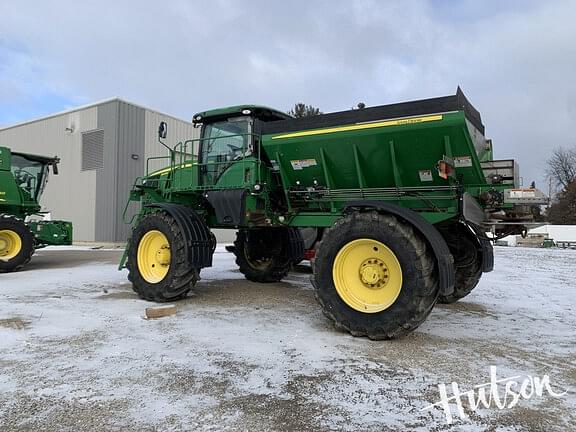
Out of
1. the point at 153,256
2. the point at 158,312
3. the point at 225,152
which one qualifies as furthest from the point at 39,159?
the point at 158,312

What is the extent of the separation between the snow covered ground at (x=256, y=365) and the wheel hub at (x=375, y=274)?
66 cm

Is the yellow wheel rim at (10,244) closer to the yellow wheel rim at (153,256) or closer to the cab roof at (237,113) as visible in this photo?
the yellow wheel rim at (153,256)

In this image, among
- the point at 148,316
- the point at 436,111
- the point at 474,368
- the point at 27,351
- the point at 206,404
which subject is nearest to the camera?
the point at 206,404

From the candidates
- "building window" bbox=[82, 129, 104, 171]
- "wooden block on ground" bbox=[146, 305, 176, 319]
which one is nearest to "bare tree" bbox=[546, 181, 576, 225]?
"building window" bbox=[82, 129, 104, 171]

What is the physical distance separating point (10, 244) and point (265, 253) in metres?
6.42

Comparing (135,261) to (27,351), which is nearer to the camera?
(27,351)

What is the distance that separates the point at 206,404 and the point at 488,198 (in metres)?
3.98

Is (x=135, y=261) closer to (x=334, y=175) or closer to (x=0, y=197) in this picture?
(x=334, y=175)

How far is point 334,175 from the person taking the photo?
5.89m

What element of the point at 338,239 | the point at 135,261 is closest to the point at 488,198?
the point at 338,239

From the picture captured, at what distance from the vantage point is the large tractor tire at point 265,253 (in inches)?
338

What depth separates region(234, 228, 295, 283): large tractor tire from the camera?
28.2ft

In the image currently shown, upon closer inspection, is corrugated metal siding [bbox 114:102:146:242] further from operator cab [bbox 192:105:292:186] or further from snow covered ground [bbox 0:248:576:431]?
operator cab [bbox 192:105:292:186]

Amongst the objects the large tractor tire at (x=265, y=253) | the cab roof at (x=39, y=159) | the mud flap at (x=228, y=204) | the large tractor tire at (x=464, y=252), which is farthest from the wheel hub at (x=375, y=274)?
the cab roof at (x=39, y=159)
